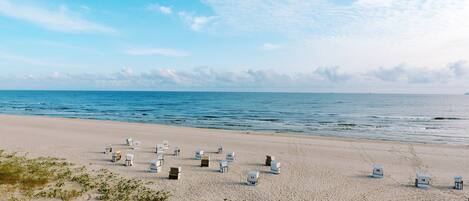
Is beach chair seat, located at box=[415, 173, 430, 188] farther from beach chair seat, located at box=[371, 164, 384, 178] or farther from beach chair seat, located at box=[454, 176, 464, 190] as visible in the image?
beach chair seat, located at box=[371, 164, 384, 178]

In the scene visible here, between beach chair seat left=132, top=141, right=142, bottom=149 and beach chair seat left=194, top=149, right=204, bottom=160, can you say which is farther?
beach chair seat left=132, top=141, right=142, bottom=149

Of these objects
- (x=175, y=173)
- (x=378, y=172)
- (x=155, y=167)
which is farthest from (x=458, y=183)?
(x=155, y=167)

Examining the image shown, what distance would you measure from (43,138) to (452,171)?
29.4 metres

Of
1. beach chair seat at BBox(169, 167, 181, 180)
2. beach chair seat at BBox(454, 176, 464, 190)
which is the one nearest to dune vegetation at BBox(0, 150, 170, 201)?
beach chair seat at BBox(169, 167, 181, 180)

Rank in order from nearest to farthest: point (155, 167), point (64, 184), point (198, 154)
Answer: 1. point (64, 184)
2. point (155, 167)
3. point (198, 154)

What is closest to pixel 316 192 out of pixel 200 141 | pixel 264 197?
pixel 264 197

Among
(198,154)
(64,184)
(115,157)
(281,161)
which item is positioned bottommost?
(64,184)

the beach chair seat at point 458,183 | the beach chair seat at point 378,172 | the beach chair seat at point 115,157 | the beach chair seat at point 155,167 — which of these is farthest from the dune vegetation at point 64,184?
the beach chair seat at point 458,183

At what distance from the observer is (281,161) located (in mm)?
20953

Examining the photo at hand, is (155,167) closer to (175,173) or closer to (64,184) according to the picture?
(175,173)

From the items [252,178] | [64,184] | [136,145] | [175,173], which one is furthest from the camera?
[136,145]

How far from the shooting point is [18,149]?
22.2 m

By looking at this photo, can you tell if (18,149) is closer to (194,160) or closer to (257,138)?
(194,160)

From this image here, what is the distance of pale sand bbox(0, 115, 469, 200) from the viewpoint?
48.8 feet
